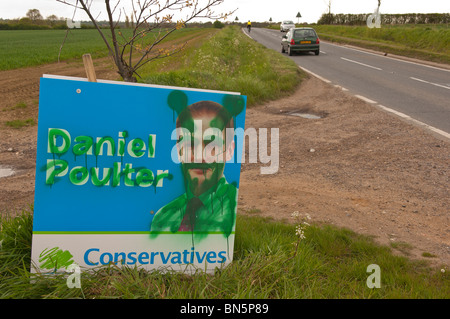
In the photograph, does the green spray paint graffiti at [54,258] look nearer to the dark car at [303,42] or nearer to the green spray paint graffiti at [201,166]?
the green spray paint graffiti at [201,166]

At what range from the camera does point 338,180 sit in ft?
17.1

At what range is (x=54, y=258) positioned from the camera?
8.41 feet

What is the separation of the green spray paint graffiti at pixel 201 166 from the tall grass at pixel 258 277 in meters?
0.31

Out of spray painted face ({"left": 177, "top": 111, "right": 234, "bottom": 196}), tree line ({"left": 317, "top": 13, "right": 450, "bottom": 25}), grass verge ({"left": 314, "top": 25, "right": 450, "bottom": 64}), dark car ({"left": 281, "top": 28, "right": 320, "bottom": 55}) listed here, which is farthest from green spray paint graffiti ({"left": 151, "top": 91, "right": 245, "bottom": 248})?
tree line ({"left": 317, "top": 13, "right": 450, "bottom": 25})

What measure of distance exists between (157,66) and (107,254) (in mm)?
17222

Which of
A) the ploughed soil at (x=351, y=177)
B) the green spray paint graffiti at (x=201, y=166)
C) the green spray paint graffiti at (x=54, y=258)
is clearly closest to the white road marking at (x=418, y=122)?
the ploughed soil at (x=351, y=177)

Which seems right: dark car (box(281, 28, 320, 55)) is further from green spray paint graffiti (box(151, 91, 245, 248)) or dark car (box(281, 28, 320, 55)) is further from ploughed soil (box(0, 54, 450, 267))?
green spray paint graffiti (box(151, 91, 245, 248))

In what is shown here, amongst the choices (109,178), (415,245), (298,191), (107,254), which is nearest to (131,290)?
(107,254)

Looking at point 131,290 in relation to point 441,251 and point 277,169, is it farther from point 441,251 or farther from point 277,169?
point 277,169

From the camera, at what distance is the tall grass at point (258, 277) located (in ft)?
8.10

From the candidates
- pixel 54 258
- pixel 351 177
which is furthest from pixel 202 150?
pixel 351 177

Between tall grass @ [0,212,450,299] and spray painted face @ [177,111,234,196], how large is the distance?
1.90ft

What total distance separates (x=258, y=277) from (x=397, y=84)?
40.4 ft

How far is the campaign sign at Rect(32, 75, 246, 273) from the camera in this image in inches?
99.2
